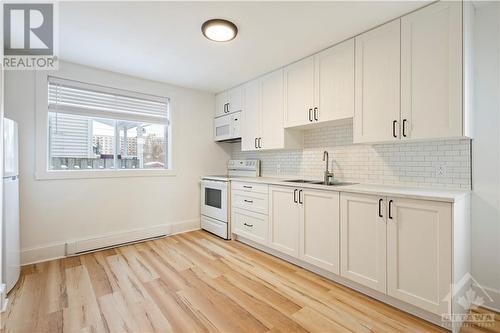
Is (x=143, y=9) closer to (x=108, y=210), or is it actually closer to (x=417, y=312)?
(x=108, y=210)

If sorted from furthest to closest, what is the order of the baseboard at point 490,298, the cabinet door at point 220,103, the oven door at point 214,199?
the cabinet door at point 220,103
the oven door at point 214,199
the baseboard at point 490,298

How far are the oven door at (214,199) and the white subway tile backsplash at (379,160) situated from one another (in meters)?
0.88

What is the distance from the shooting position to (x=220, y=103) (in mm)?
4309

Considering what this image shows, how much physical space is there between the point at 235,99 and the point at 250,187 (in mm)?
1559

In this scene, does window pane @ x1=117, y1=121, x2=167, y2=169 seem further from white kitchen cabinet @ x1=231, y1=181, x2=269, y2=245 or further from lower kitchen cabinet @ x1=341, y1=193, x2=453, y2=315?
lower kitchen cabinet @ x1=341, y1=193, x2=453, y2=315

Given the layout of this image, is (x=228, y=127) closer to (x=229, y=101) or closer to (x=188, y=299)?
(x=229, y=101)

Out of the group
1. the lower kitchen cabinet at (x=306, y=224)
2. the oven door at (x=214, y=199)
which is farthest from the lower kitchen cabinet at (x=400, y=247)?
the oven door at (x=214, y=199)

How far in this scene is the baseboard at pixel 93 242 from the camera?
9.13 feet

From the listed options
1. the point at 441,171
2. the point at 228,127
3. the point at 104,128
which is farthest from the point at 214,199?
the point at 441,171

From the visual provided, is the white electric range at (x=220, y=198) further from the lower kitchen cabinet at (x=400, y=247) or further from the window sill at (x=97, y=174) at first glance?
the lower kitchen cabinet at (x=400, y=247)

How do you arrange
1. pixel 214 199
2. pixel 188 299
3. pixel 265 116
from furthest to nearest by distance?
pixel 214 199 < pixel 265 116 < pixel 188 299

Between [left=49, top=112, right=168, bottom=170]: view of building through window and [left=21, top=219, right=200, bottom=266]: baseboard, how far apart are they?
0.94m

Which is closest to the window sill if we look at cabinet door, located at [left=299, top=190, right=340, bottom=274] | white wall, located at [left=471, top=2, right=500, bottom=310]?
cabinet door, located at [left=299, top=190, right=340, bottom=274]

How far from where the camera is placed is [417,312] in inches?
72.2
